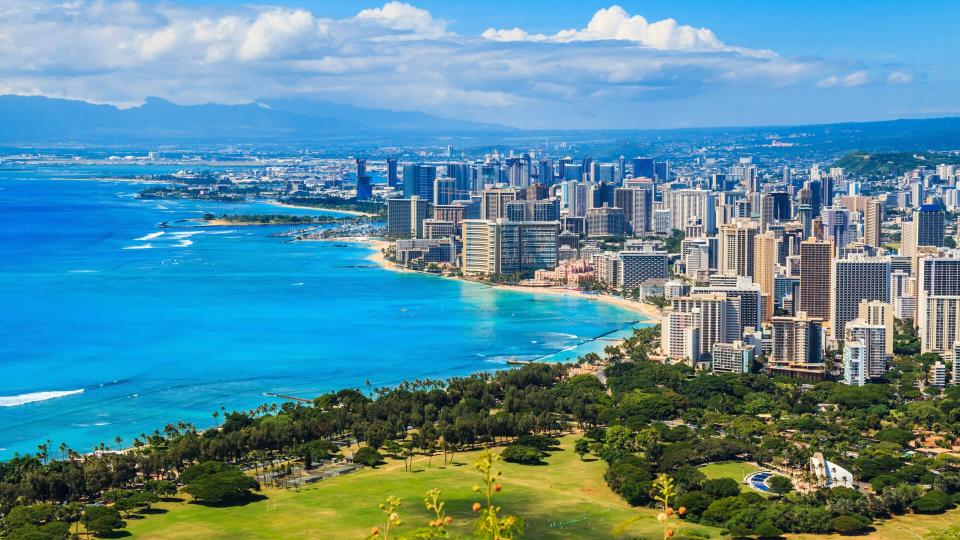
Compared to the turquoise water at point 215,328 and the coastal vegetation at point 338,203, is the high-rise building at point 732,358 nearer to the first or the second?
the turquoise water at point 215,328

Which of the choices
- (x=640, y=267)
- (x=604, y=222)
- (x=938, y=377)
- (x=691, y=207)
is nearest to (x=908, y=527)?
(x=938, y=377)

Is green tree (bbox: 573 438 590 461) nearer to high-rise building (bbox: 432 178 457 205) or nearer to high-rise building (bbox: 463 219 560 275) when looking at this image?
high-rise building (bbox: 463 219 560 275)

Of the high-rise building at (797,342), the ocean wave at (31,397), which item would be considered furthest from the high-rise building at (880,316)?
the ocean wave at (31,397)

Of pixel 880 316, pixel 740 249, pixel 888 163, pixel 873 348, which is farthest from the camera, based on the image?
pixel 888 163

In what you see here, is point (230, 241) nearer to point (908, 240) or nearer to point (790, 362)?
point (908, 240)

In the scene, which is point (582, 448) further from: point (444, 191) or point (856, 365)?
point (444, 191)

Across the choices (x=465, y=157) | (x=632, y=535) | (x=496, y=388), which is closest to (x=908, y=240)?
(x=496, y=388)

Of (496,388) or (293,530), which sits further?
(496,388)
